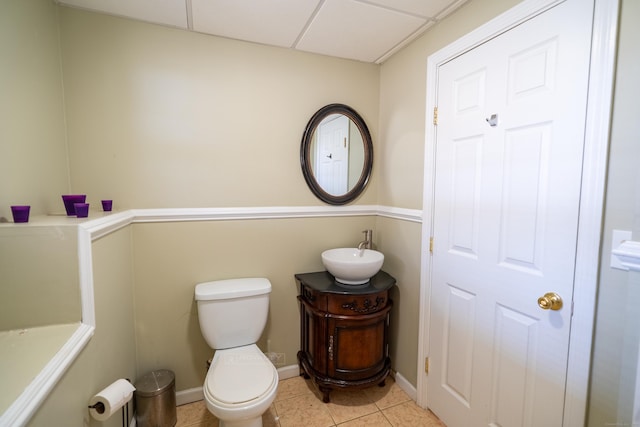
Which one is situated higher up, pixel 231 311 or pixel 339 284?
pixel 339 284

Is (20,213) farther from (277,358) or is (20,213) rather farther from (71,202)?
(277,358)

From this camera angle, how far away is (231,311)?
5.84ft

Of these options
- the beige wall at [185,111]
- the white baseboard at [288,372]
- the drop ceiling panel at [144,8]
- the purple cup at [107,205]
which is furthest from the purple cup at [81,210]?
the white baseboard at [288,372]

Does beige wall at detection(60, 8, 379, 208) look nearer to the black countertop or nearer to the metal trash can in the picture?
the black countertop

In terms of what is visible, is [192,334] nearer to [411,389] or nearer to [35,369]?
[35,369]

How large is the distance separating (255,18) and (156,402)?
2276 mm

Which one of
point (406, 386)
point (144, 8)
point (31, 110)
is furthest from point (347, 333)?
point (144, 8)

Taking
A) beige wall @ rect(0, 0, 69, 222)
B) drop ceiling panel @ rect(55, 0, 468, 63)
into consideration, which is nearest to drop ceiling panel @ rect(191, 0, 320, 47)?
drop ceiling panel @ rect(55, 0, 468, 63)

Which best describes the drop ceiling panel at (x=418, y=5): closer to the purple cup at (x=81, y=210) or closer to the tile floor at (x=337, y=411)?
the purple cup at (x=81, y=210)

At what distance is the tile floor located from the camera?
1.74 m

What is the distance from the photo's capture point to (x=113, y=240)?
1.42m

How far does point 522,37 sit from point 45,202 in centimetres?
232

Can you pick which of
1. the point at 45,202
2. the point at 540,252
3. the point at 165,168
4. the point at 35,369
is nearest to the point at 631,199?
the point at 540,252

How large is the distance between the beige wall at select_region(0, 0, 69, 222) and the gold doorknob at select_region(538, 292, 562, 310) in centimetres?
216
